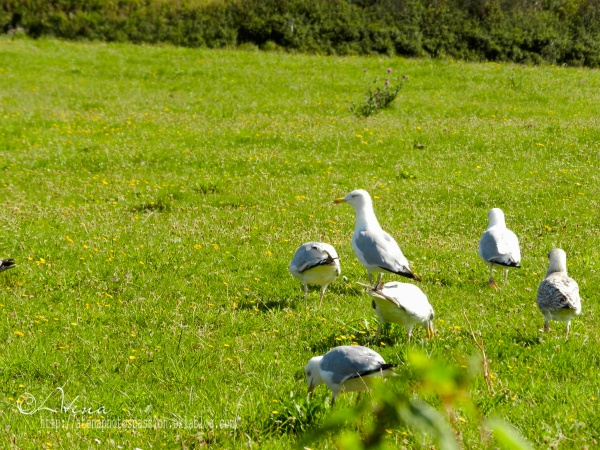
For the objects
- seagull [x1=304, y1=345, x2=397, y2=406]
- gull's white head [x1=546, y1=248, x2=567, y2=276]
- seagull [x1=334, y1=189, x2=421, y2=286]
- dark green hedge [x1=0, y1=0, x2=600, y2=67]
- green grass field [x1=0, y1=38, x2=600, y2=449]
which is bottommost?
dark green hedge [x1=0, y1=0, x2=600, y2=67]

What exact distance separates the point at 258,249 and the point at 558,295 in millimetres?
4884

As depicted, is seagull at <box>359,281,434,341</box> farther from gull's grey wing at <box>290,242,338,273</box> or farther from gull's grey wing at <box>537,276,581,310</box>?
gull's grey wing at <box>290,242,338,273</box>

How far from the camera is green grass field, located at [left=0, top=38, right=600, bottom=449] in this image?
5258mm

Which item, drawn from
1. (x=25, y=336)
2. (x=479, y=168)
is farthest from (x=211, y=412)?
(x=479, y=168)

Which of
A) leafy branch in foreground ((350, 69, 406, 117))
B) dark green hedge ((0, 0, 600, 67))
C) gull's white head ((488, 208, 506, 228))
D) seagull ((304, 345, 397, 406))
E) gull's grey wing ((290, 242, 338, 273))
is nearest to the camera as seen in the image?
seagull ((304, 345, 397, 406))

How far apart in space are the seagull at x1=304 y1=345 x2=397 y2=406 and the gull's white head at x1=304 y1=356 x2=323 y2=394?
7 cm

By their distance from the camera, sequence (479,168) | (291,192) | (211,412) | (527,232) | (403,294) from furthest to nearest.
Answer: (479,168), (291,192), (527,232), (403,294), (211,412)

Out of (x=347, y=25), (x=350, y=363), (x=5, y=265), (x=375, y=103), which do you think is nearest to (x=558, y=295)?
(x=350, y=363)

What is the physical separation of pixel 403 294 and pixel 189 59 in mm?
25740

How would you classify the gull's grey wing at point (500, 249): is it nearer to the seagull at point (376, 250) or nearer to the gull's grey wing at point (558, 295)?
the seagull at point (376, 250)

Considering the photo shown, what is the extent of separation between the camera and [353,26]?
112 feet

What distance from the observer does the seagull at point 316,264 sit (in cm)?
779

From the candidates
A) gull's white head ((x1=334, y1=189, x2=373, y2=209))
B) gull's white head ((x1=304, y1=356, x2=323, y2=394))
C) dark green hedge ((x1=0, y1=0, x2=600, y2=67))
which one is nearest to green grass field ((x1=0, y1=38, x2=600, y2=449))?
gull's white head ((x1=304, y1=356, x2=323, y2=394))

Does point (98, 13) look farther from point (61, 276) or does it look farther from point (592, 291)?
point (592, 291)
